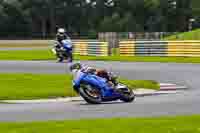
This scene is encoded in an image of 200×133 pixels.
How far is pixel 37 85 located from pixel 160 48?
18766 millimetres

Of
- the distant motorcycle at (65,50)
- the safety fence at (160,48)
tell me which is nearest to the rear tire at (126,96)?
the distant motorcycle at (65,50)

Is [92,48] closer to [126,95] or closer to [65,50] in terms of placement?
[65,50]

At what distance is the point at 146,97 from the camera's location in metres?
18.9

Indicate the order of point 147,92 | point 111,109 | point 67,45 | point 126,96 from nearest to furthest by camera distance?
point 111,109 < point 126,96 < point 147,92 < point 67,45

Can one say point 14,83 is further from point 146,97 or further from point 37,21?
point 37,21

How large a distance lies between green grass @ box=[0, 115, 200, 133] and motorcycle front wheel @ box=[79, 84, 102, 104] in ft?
14.5

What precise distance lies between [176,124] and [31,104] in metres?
6.93

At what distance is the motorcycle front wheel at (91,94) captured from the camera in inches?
651

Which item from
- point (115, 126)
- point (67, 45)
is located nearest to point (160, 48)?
point (67, 45)

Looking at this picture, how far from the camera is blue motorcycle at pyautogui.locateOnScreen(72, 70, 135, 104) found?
648 inches

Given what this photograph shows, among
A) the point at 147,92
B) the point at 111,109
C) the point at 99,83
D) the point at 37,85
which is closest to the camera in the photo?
the point at 111,109

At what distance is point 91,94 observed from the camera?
16.6m

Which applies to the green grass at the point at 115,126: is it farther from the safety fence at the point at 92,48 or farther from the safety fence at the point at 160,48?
the safety fence at the point at 92,48

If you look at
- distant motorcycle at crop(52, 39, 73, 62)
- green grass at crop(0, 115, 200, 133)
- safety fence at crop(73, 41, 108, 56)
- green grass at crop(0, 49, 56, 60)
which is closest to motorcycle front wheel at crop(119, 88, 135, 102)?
green grass at crop(0, 115, 200, 133)
